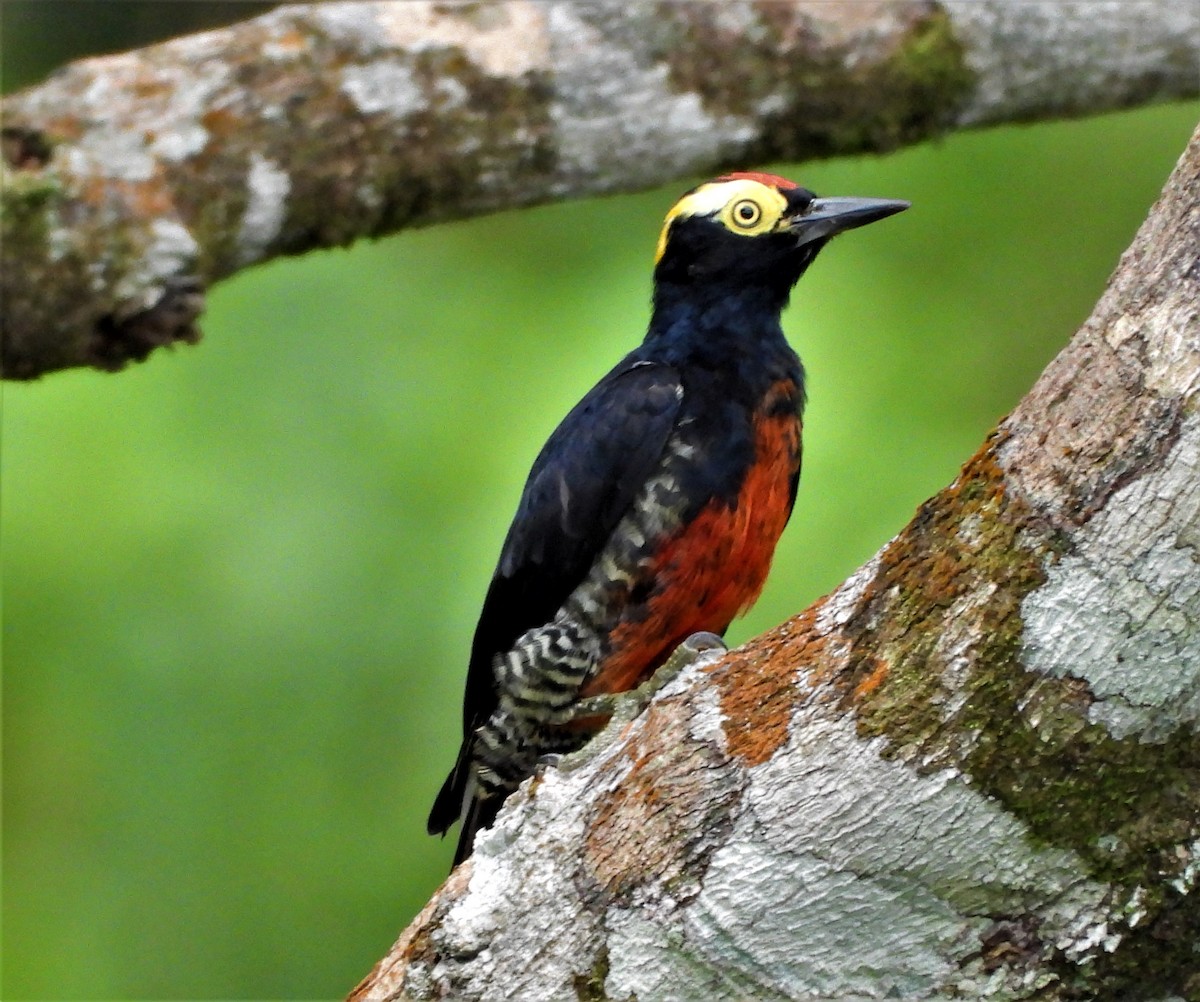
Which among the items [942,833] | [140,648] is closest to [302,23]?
[140,648]

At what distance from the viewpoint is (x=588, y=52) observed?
393 cm

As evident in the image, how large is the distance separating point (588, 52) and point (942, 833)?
2515mm

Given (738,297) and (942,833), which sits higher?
(738,297)

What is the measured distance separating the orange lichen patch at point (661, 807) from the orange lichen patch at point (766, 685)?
0.15 feet

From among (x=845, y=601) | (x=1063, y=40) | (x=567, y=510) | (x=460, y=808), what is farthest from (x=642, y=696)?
(x=1063, y=40)

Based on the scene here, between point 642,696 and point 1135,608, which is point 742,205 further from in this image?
point 1135,608

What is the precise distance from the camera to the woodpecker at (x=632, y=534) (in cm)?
371

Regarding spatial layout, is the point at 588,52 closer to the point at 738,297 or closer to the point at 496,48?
the point at 496,48

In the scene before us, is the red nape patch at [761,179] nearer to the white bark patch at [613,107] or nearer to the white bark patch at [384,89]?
the white bark patch at [613,107]

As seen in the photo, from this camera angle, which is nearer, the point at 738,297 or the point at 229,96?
the point at 229,96

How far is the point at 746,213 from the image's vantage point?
416cm

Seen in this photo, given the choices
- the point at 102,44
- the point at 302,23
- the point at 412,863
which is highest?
the point at 102,44

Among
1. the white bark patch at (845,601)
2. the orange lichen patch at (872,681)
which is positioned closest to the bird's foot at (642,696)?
the white bark patch at (845,601)

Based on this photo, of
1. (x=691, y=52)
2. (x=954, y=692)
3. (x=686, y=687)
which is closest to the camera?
(x=954, y=692)
